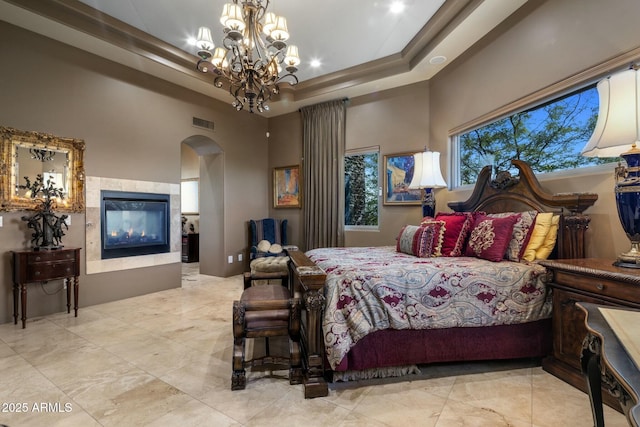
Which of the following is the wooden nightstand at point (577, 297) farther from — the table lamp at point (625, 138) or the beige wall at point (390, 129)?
the beige wall at point (390, 129)

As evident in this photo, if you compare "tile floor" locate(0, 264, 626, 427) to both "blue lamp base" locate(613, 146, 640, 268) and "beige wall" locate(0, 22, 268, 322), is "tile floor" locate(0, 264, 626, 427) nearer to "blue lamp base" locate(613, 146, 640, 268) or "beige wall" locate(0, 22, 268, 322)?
"blue lamp base" locate(613, 146, 640, 268)

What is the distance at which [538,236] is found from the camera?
2402mm

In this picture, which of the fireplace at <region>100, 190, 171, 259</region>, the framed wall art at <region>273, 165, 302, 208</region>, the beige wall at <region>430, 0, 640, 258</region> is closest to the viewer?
the beige wall at <region>430, 0, 640, 258</region>

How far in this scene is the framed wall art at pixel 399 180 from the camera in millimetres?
4496

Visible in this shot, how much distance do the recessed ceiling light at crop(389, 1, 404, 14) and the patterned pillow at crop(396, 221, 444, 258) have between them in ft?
7.61

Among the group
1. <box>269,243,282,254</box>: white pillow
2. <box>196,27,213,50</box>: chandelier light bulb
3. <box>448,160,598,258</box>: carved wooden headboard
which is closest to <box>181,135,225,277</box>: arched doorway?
<box>269,243,282,254</box>: white pillow

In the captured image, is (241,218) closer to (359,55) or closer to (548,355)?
(359,55)

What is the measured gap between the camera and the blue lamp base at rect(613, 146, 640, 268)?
1740mm

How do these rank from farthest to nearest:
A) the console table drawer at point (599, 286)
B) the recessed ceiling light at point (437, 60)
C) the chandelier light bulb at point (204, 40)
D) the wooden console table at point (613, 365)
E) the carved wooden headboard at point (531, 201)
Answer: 1. the recessed ceiling light at point (437, 60)
2. the chandelier light bulb at point (204, 40)
3. the carved wooden headboard at point (531, 201)
4. the console table drawer at point (599, 286)
5. the wooden console table at point (613, 365)

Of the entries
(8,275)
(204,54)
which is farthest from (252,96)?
(8,275)

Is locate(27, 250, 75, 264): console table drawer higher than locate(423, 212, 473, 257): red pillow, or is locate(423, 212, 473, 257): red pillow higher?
locate(423, 212, 473, 257): red pillow

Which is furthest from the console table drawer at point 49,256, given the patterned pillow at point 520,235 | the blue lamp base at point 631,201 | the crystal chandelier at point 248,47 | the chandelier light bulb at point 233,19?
the blue lamp base at point 631,201

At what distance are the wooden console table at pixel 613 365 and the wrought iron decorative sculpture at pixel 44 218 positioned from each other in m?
4.39

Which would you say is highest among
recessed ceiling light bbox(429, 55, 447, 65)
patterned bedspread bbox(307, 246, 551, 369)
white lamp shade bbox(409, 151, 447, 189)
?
recessed ceiling light bbox(429, 55, 447, 65)
